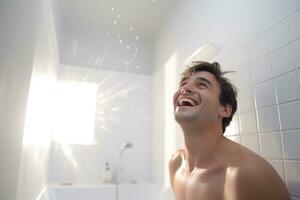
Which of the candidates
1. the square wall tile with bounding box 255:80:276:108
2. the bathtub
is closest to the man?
the square wall tile with bounding box 255:80:276:108

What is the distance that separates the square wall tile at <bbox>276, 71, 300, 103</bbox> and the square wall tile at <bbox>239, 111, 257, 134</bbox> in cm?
14

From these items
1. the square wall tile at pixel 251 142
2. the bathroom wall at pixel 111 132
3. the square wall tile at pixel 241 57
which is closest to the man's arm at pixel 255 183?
the square wall tile at pixel 251 142

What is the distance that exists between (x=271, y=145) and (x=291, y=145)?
83mm

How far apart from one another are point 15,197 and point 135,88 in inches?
60.4

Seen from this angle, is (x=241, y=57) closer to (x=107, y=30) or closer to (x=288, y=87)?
(x=288, y=87)

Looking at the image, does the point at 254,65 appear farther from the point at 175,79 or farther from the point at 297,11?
the point at 175,79

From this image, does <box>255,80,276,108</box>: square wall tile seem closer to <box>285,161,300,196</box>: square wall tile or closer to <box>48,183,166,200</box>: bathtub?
<box>285,161,300,196</box>: square wall tile

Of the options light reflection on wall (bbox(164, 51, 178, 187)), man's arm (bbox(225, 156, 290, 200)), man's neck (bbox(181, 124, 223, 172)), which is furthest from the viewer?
light reflection on wall (bbox(164, 51, 178, 187))

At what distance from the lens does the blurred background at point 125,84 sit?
72 cm

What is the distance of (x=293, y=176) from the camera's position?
0.68 metres

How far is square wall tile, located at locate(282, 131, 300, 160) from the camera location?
668 mm

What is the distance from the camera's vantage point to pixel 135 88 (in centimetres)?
218

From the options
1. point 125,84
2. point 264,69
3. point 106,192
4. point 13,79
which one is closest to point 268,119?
point 264,69

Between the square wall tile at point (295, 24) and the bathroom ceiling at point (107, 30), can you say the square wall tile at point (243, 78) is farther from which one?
the bathroom ceiling at point (107, 30)
